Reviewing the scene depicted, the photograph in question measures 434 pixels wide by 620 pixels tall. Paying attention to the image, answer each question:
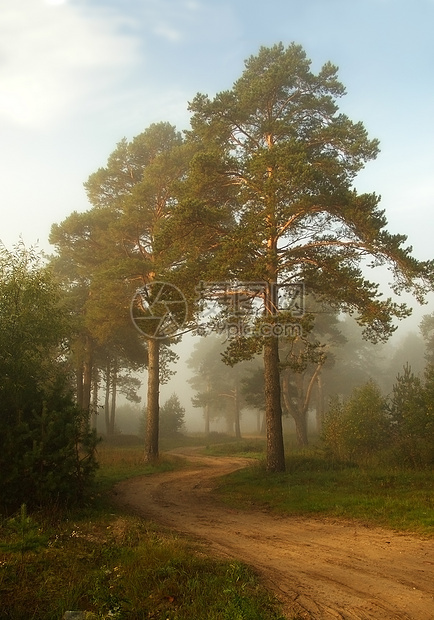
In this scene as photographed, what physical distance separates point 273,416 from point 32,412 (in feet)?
30.6

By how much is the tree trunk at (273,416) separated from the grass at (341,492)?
0.55 m

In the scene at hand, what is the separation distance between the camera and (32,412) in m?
11.7

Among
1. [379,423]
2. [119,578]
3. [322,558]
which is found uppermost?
[379,423]

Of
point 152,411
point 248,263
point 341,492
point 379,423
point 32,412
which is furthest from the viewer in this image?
point 152,411

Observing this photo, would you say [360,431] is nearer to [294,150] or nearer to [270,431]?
[270,431]

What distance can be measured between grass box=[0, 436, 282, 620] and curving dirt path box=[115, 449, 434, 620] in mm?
586

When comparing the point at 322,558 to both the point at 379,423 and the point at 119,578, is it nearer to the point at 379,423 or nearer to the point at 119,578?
the point at 119,578

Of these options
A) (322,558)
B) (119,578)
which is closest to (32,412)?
(119,578)

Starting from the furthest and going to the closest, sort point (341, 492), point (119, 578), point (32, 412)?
point (341, 492), point (32, 412), point (119, 578)

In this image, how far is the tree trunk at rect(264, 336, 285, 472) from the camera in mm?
17375

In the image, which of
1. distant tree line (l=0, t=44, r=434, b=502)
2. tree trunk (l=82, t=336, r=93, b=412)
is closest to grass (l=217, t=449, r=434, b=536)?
distant tree line (l=0, t=44, r=434, b=502)

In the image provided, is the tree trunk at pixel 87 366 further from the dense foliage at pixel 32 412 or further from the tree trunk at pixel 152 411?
the dense foliage at pixel 32 412

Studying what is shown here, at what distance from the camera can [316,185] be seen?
16281 mm

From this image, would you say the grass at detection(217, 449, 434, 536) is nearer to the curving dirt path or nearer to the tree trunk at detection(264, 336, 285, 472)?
the tree trunk at detection(264, 336, 285, 472)
